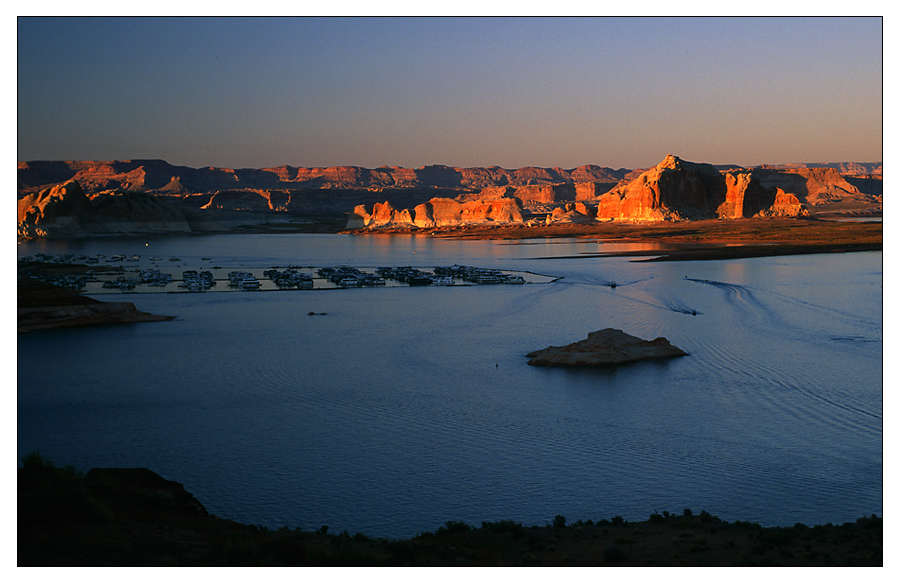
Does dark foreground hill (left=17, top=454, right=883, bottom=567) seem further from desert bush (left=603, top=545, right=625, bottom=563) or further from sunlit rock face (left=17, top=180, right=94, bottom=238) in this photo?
sunlit rock face (left=17, top=180, right=94, bottom=238)

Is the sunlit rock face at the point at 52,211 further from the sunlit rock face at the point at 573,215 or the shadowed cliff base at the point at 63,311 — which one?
the sunlit rock face at the point at 573,215

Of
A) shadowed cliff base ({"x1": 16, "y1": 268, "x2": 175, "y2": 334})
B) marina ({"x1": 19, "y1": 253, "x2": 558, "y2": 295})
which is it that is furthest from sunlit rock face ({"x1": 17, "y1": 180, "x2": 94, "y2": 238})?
shadowed cliff base ({"x1": 16, "y1": 268, "x2": 175, "y2": 334})

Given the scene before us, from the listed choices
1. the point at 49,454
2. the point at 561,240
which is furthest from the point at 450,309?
the point at 561,240

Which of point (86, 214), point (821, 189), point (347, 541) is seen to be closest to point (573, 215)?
point (821, 189)

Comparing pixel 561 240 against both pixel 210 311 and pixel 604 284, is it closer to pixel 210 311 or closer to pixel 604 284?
pixel 604 284

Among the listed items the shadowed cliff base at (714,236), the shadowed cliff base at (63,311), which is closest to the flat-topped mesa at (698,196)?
the shadowed cliff base at (714,236)

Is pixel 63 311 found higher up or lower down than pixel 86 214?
lower down

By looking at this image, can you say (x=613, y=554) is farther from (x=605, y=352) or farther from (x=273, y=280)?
(x=273, y=280)
